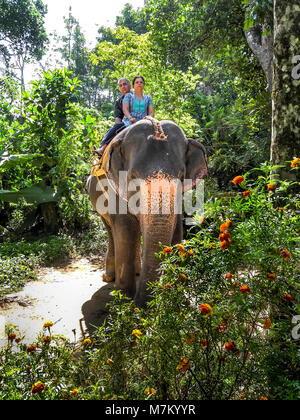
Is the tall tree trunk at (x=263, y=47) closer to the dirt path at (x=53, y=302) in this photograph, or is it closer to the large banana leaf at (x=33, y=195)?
the dirt path at (x=53, y=302)

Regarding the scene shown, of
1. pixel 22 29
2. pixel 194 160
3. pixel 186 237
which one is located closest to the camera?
pixel 194 160

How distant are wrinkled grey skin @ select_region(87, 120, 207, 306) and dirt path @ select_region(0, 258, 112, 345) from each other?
793 millimetres

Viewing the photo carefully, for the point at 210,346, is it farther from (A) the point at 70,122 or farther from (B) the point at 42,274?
(A) the point at 70,122

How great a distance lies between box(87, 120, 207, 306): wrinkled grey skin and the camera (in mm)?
3059

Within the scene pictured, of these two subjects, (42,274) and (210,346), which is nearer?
(210,346)

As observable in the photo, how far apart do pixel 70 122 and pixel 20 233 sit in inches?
148

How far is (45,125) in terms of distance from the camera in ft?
31.6

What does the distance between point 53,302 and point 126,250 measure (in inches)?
56.1

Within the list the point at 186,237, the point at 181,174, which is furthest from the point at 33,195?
the point at 181,174

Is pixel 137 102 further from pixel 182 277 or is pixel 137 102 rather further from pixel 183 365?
pixel 183 365

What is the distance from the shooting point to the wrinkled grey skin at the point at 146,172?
306cm

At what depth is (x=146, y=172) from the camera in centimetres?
322

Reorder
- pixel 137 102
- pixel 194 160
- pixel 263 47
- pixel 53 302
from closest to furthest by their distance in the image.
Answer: pixel 194 160, pixel 53 302, pixel 137 102, pixel 263 47
